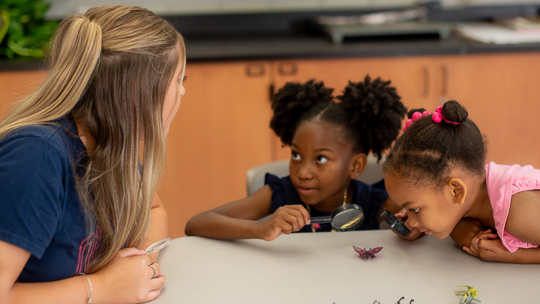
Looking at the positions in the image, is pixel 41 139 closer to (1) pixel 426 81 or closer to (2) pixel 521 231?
(2) pixel 521 231

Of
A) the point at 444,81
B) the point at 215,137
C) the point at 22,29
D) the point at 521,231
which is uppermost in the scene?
the point at 22,29

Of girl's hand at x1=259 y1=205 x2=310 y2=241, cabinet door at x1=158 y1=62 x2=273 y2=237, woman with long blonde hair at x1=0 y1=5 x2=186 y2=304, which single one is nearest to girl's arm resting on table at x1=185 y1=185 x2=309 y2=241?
girl's hand at x1=259 y1=205 x2=310 y2=241

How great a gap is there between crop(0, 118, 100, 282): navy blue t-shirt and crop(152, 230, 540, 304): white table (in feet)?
0.58

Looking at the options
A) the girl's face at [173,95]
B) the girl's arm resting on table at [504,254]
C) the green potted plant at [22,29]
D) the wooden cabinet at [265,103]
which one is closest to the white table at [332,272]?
the girl's arm resting on table at [504,254]

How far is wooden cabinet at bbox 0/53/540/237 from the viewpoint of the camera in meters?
2.26

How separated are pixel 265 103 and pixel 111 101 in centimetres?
153

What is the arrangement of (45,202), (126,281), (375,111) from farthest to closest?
(375,111) → (126,281) → (45,202)

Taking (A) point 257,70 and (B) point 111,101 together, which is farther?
(A) point 257,70

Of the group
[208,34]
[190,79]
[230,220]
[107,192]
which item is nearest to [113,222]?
[107,192]

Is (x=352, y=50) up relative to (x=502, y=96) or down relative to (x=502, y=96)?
up

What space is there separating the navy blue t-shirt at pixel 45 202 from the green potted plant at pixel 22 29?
1667 mm

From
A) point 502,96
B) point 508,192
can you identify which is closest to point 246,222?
point 508,192

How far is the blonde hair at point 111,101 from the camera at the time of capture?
782mm

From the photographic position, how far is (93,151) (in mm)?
812
